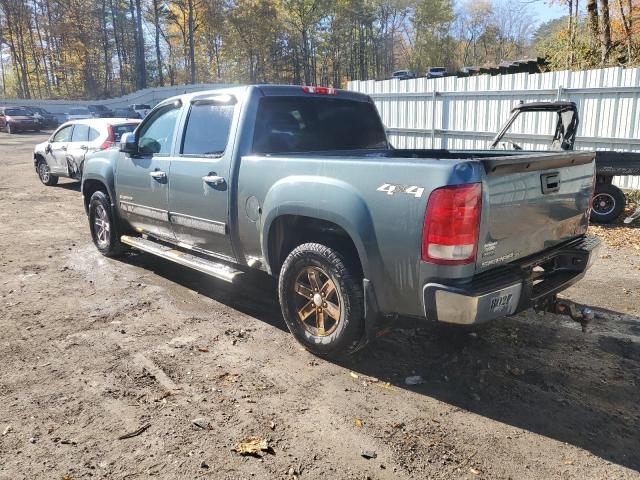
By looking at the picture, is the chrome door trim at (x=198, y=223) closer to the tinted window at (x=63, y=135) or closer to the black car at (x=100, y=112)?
the tinted window at (x=63, y=135)

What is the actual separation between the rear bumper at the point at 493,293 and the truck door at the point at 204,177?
208 centimetres

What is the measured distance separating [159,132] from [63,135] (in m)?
8.29

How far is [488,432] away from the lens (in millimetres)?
2965

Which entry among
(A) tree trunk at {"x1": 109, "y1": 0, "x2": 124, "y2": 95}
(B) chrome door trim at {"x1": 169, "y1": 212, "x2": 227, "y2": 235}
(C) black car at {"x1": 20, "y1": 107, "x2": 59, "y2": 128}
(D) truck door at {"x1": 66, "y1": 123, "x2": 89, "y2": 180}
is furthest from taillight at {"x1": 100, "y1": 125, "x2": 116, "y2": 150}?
(A) tree trunk at {"x1": 109, "y1": 0, "x2": 124, "y2": 95}

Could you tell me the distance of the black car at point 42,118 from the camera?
34.3 metres

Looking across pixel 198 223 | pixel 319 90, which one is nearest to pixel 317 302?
pixel 198 223

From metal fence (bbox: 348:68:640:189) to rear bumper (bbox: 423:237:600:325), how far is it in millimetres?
7906

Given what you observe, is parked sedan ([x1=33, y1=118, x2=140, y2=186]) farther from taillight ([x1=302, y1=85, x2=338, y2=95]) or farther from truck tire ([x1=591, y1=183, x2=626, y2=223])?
truck tire ([x1=591, y1=183, x2=626, y2=223])

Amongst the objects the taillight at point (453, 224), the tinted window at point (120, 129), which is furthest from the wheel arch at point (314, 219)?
the tinted window at point (120, 129)

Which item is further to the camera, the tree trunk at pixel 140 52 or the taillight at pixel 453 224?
the tree trunk at pixel 140 52

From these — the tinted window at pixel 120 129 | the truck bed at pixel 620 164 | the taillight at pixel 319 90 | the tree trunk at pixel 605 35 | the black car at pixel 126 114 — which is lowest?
the truck bed at pixel 620 164

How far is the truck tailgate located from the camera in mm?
2988

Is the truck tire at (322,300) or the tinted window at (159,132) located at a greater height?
the tinted window at (159,132)

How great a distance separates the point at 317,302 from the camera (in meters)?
3.83
